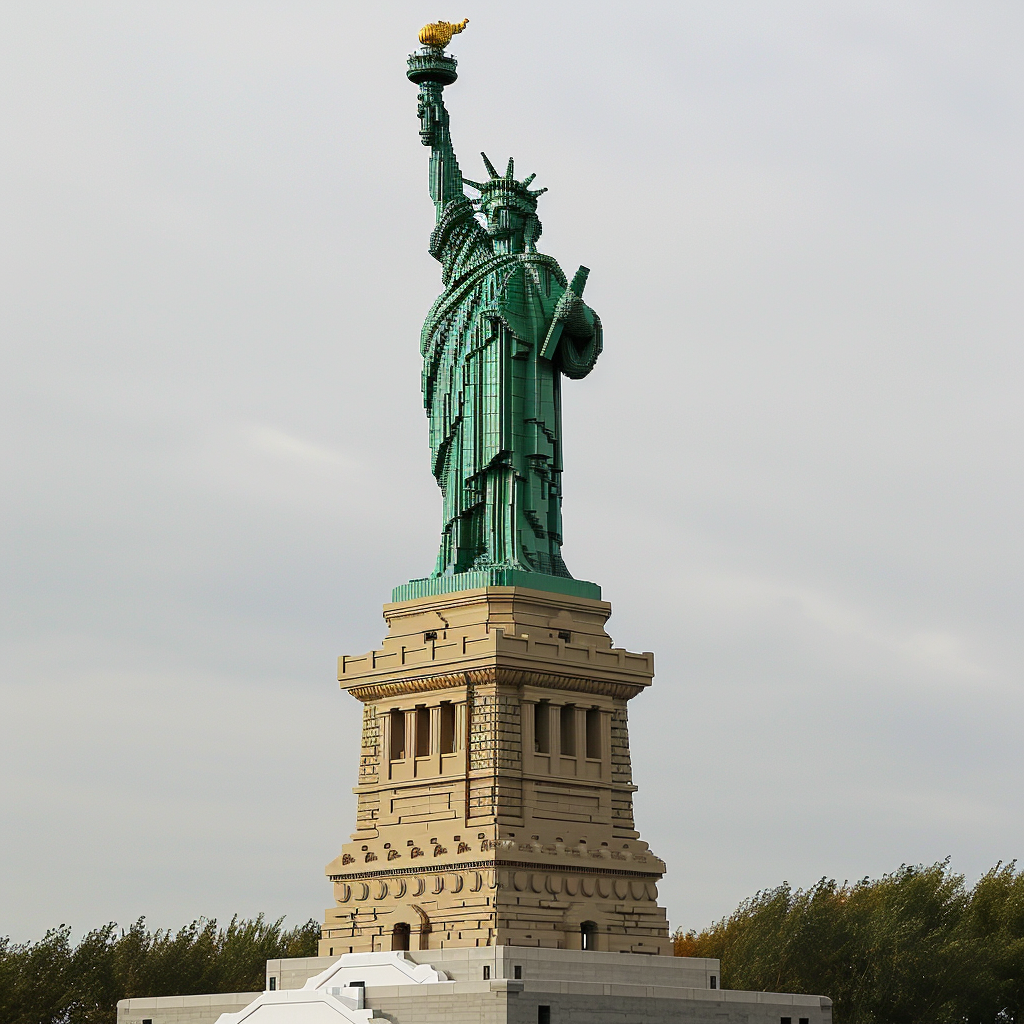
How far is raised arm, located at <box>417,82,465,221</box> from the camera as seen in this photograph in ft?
134

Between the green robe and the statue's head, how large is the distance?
496mm

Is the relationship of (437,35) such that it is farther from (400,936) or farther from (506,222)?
(400,936)

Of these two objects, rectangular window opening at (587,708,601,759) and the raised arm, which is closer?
rectangular window opening at (587,708,601,759)

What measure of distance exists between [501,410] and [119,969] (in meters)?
20.0

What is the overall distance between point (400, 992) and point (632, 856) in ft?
20.1

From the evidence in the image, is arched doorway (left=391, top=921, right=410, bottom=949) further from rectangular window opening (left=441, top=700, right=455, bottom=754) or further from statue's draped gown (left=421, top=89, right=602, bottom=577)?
statue's draped gown (left=421, top=89, right=602, bottom=577)

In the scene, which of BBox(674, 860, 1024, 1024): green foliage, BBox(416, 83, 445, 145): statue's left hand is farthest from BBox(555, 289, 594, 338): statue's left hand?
BBox(674, 860, 1024, 1024): green foliage

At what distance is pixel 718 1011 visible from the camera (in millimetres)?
34625

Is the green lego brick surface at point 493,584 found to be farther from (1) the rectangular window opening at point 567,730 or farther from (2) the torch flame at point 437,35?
(2) the torch flame at point 437,35

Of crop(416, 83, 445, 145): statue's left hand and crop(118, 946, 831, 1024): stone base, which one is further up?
crop(416, 83, 445, 145): statue's left hand

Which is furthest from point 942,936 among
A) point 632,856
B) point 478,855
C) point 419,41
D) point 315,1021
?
point 419,41

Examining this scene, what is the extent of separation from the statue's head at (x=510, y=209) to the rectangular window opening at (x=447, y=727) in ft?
30.8

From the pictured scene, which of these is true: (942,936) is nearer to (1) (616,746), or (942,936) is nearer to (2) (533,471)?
A: (1) (616,746)

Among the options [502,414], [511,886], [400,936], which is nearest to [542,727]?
[511,886]
